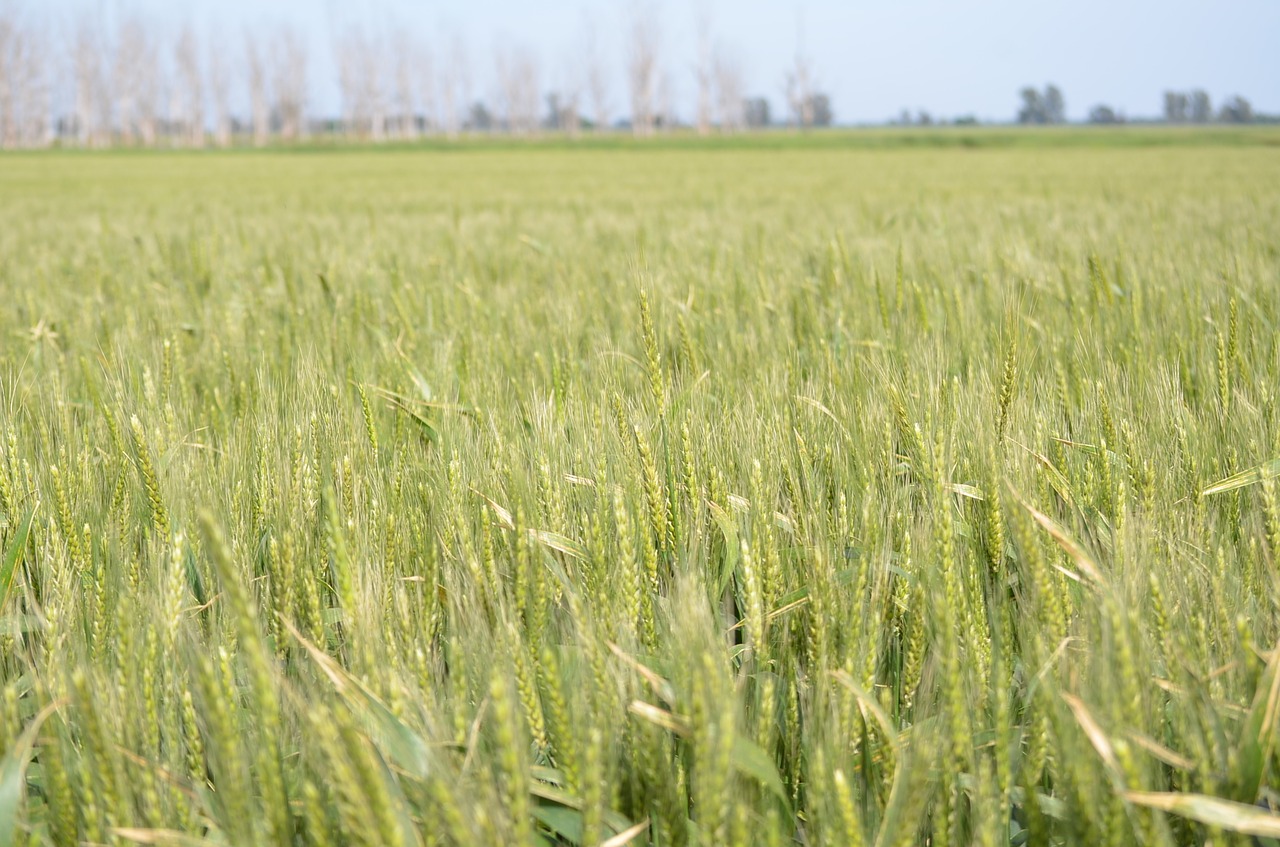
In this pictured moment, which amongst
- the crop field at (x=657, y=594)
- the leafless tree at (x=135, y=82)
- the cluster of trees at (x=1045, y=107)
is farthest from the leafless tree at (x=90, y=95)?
the cluster of trees at (x=1045, y=107)

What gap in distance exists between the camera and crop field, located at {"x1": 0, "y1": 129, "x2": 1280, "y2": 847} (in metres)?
0.68

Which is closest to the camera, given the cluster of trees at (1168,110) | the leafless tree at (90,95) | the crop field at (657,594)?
the crop field at (657,594)

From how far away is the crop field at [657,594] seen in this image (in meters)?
0.68

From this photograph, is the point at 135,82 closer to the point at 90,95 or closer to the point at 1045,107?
the point at 90,95

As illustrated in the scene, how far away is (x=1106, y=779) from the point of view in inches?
26.9

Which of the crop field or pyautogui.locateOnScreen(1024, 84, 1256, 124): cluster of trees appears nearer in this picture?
the crop field

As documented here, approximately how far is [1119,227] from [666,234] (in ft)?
7.42

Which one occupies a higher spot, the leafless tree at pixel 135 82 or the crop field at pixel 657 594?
the leafless tree at pixel 135 82

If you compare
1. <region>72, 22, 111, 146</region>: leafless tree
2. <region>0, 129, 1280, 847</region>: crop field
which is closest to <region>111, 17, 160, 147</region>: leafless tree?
<region>72, 22, 111, 146</region>: leafless tree

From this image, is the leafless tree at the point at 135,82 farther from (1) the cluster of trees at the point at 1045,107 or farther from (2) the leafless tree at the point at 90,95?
(1) the cluster of trees at the point at 1045,107

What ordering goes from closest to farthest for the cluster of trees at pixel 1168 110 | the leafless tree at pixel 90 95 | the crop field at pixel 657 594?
the crop field at pixel 657 594
the leafless tree at pixel 90 95
the cluster of trees at pixel 1168 110

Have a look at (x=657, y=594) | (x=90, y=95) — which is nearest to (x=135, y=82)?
(x=90, y=95)

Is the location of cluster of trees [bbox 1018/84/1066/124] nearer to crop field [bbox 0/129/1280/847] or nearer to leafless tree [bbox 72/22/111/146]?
leafless tree [bbox 72/22/111/146]

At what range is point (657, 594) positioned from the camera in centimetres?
104
